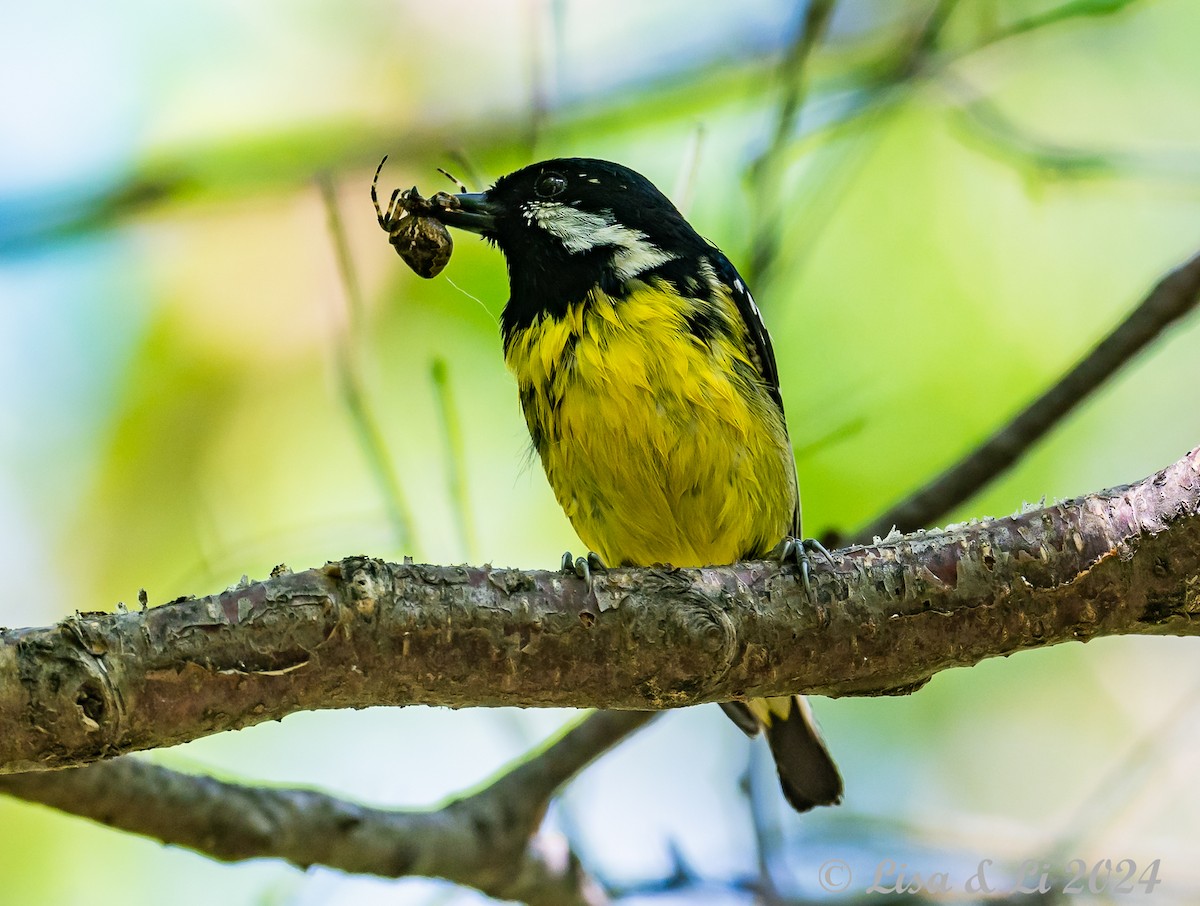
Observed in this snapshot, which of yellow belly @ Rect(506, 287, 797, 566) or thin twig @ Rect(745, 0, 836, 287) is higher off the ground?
thin twig @ Rect(745, 0, 836, 287)

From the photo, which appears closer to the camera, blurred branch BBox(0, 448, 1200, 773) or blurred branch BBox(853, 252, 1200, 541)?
blurred branch BBox(0, 448, 1200, 773)

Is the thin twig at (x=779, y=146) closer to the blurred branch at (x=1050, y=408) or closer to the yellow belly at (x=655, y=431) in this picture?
the yellow belly at (x=655, y=431)

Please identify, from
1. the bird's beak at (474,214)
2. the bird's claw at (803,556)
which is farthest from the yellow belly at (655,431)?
the bird's claw at (803,556)

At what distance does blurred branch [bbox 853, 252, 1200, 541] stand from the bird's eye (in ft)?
5.99

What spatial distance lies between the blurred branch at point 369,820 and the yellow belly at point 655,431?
752 millimetres

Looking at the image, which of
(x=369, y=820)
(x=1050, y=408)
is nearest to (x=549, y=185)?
(x=1050, y=408)

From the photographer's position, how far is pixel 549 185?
500 cm

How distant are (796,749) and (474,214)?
8.20ft

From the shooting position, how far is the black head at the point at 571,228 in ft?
15.4

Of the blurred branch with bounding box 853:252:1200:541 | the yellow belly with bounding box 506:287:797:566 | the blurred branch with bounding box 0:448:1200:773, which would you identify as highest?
the yellow belly with bounding box 506:287:797:566

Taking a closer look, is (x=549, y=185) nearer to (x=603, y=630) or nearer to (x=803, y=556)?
(x=803, y=556)

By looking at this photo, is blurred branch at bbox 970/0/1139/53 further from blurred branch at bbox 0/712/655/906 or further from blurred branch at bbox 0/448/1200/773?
blurred branch at bbox 0/712/655/906

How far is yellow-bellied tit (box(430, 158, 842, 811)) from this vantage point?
4.30 metres

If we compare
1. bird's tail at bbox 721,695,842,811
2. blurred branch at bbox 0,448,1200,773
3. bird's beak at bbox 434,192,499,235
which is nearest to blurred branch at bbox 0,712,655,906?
bird's tail at bbox 721,695,842,811
